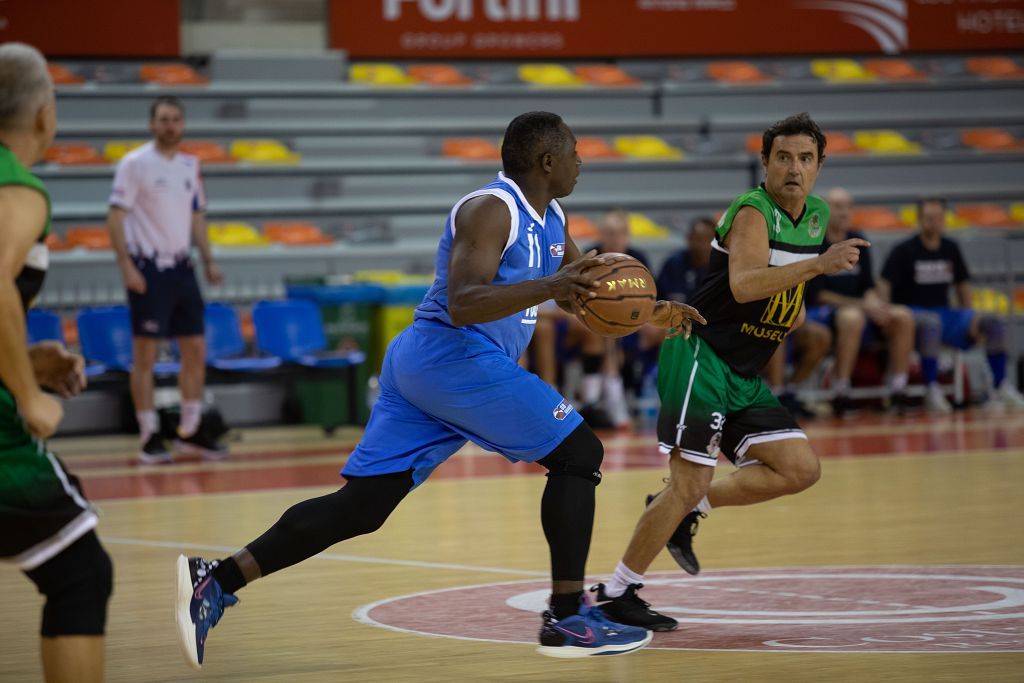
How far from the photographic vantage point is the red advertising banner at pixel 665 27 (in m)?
17.2

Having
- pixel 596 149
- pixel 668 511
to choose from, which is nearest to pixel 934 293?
pixel 596 149

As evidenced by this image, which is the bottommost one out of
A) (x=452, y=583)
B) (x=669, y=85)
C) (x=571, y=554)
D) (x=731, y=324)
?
(x=452, y=583)

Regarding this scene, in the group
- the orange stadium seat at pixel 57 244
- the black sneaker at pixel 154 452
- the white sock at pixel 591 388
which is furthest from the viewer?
the orange stadium seat at pixel 57 244

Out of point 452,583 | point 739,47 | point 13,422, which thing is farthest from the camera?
point 739,47

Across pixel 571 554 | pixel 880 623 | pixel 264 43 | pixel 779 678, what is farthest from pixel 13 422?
pixel 264 43

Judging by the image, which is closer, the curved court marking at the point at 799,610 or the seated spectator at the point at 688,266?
the curved court marking at the point at 799,610

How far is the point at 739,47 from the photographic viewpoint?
1827 centimetres

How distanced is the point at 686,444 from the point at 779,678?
1207 mm

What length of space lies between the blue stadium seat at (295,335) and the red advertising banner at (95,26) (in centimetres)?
504

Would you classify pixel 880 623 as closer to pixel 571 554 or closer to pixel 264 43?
pixel 571 554

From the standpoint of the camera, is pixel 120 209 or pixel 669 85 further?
pixel 669 85

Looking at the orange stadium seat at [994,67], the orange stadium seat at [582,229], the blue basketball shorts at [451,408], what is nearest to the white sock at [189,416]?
the orange stadium seat at [582,229]

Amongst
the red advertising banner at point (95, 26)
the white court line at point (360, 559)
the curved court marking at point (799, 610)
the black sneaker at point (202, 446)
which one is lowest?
the black sneaker at point (202, 446)

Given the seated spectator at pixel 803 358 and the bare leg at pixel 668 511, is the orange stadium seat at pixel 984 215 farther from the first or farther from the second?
the bare leg at pixel 668 511
